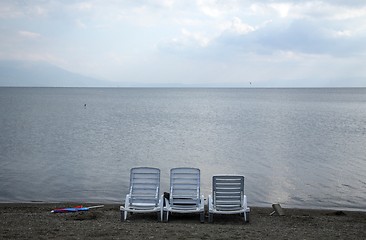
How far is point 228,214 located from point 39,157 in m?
15.3

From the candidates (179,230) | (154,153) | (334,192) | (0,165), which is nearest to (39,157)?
(0,165)

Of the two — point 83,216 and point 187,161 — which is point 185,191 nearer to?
point 83,216

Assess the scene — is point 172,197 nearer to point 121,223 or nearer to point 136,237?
point 121,223

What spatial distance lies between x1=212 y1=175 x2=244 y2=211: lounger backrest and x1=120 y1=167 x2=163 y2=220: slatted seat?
4.32ft

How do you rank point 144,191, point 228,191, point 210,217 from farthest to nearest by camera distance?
point 144,191 < point 228,191 < point 210,217

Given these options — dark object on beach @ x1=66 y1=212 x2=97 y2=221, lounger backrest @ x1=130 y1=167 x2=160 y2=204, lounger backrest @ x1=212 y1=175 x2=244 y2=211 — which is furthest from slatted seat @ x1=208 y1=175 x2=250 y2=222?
dark object on beach @ x1=66 y1=212 x2=97 y2=221

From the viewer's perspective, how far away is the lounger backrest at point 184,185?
11.2 meters

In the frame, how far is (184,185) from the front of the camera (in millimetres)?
11414

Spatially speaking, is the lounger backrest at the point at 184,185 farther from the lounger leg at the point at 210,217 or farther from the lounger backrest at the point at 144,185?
the lounger leg at the point at 210,217

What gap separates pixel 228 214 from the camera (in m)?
11.4

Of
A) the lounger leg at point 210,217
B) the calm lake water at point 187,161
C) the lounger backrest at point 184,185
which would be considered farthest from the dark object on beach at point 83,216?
the calm lake water at point 187,161

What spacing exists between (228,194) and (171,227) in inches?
72.5

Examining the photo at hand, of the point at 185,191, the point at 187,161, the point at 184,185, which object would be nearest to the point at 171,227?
the point at 185,191

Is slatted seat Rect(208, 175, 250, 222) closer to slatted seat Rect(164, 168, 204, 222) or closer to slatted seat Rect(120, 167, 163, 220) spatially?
slatted seat Rect(164, 168, 204, 222)
